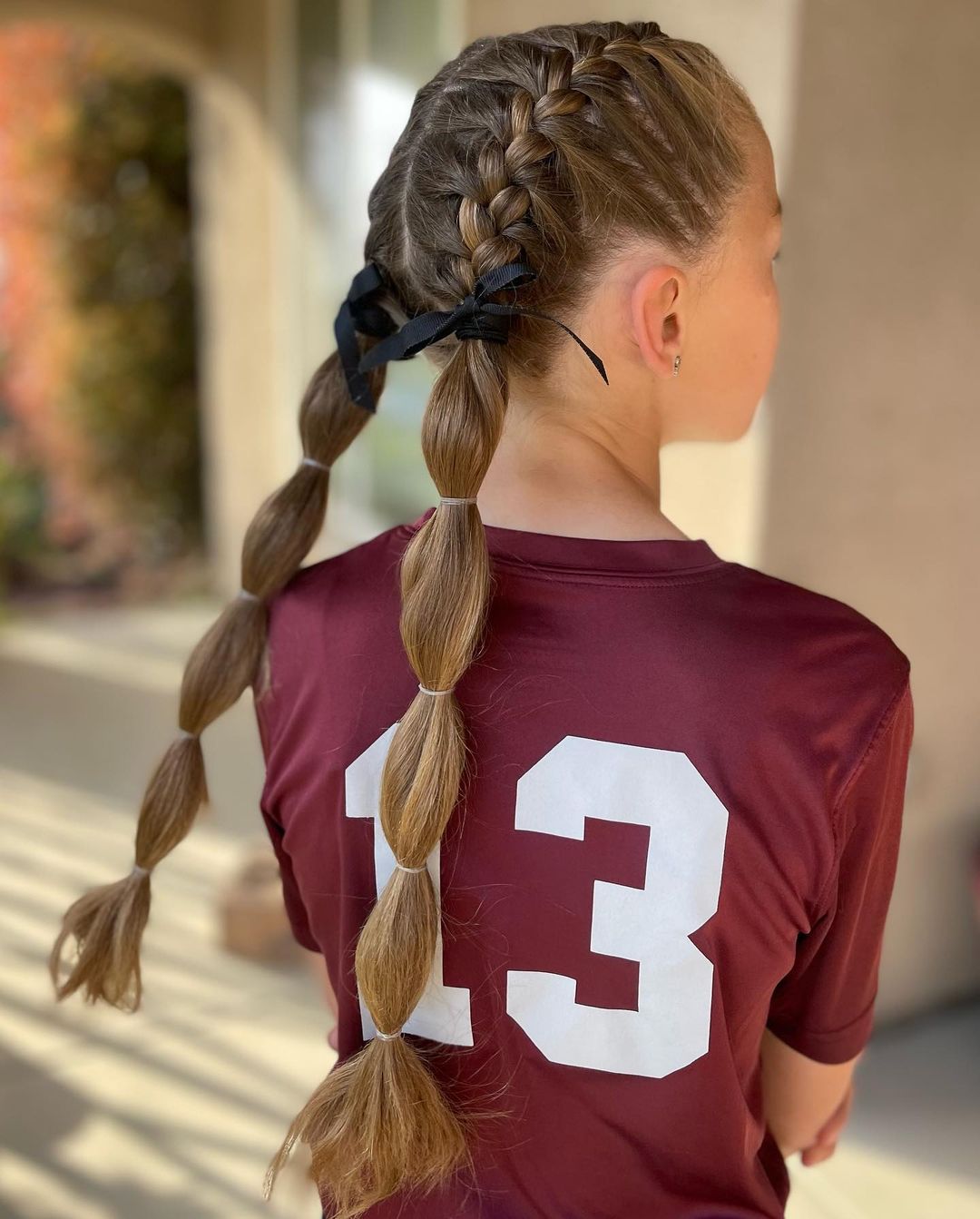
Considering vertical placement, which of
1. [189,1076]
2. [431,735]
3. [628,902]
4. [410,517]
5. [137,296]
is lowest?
[189,1076]

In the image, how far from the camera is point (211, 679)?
109cm

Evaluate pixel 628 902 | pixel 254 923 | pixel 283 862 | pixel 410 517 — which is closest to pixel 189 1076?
pixel 254 923

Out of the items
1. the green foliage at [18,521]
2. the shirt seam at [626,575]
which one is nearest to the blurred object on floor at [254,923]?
the shirt seam at [626,575]

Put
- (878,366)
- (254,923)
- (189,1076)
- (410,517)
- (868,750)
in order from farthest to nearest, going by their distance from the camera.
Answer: (410,517) → (254,923) → (189,1076) → (878,366) → (868,750)

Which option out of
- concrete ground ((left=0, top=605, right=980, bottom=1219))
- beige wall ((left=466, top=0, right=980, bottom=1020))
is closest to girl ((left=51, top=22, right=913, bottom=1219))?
concrete ground ((left=0, top=605, right=980, bottom=1219))

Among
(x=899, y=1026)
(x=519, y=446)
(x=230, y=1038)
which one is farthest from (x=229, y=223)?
(x=519, y=446)

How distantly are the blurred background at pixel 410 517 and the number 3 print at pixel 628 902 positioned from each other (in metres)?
1.24

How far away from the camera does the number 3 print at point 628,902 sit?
2.65 ft

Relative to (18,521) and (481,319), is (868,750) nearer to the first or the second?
(481,319)

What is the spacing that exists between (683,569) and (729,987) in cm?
32

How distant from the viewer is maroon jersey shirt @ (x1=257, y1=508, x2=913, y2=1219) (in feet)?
2.61

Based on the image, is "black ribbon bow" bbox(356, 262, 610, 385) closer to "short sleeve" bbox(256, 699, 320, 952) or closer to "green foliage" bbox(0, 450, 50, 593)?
"short sleeve" bbox(256, 699, 320, 952)

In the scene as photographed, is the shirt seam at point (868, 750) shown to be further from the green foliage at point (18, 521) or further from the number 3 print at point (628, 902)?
the green foliage at point (18, 521)

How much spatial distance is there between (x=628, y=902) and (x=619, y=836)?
2.1 inches
